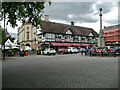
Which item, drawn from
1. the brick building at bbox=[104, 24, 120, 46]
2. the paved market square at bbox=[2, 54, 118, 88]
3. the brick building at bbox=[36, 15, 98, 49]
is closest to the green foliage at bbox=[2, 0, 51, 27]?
the paved market square at bbox=[2, 54, 118, 88]

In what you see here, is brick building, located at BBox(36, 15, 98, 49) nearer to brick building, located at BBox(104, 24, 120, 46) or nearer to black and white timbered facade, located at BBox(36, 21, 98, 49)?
black and white timbered facade, located at BBox(36, 21, 98, 49)

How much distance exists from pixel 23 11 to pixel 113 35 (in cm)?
6421

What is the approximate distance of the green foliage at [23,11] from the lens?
27.3ft

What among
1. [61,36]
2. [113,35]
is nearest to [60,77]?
[61,36]

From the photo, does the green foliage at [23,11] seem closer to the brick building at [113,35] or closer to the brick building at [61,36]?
the brick building at [61,36]

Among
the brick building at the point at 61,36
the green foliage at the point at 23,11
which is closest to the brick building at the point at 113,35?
the brick building at the point at 61,36

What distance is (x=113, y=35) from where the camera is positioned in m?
66.2

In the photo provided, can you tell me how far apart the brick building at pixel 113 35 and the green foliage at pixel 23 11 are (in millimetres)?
59202

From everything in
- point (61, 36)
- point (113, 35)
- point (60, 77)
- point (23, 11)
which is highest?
point (113, 35)

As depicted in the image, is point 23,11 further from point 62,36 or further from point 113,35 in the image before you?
point 113,35

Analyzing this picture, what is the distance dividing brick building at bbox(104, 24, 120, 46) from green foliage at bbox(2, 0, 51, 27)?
59202mm

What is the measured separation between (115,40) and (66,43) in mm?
28536

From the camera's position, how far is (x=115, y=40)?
64.4 metres

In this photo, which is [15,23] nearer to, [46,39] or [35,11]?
[35,11]
